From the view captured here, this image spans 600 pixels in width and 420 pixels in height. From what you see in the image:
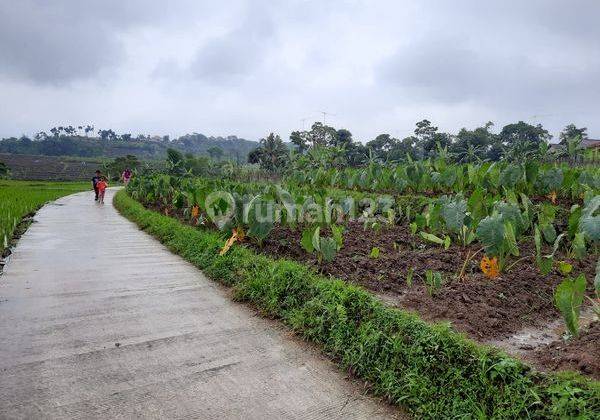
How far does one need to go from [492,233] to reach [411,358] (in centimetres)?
158

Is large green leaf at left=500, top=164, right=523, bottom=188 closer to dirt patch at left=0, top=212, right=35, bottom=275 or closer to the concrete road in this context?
the concrete road

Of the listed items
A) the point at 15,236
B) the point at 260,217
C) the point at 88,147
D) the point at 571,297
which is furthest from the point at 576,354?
the point at 88,147

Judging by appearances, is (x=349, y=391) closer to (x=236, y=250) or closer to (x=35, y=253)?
(x=236, y=250)

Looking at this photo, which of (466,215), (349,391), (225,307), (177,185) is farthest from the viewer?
(177,185)

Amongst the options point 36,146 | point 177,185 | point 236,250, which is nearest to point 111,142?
point 36,146

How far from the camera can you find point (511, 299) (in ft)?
10.5

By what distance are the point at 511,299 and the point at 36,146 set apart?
329 ft

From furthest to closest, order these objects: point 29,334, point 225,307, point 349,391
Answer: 1. point 225,307
2. point 29,334
3. point 349,391

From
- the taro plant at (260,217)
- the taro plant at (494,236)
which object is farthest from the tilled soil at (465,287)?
the taro plant at (260,217)

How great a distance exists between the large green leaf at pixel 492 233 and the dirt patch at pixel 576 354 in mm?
1020

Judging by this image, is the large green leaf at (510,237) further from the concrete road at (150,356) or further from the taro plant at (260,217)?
the taro plant at (260,217)

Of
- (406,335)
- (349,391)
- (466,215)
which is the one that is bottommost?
(349,391)

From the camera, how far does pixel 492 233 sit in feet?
11.5

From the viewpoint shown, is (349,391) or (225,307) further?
(225,307)
